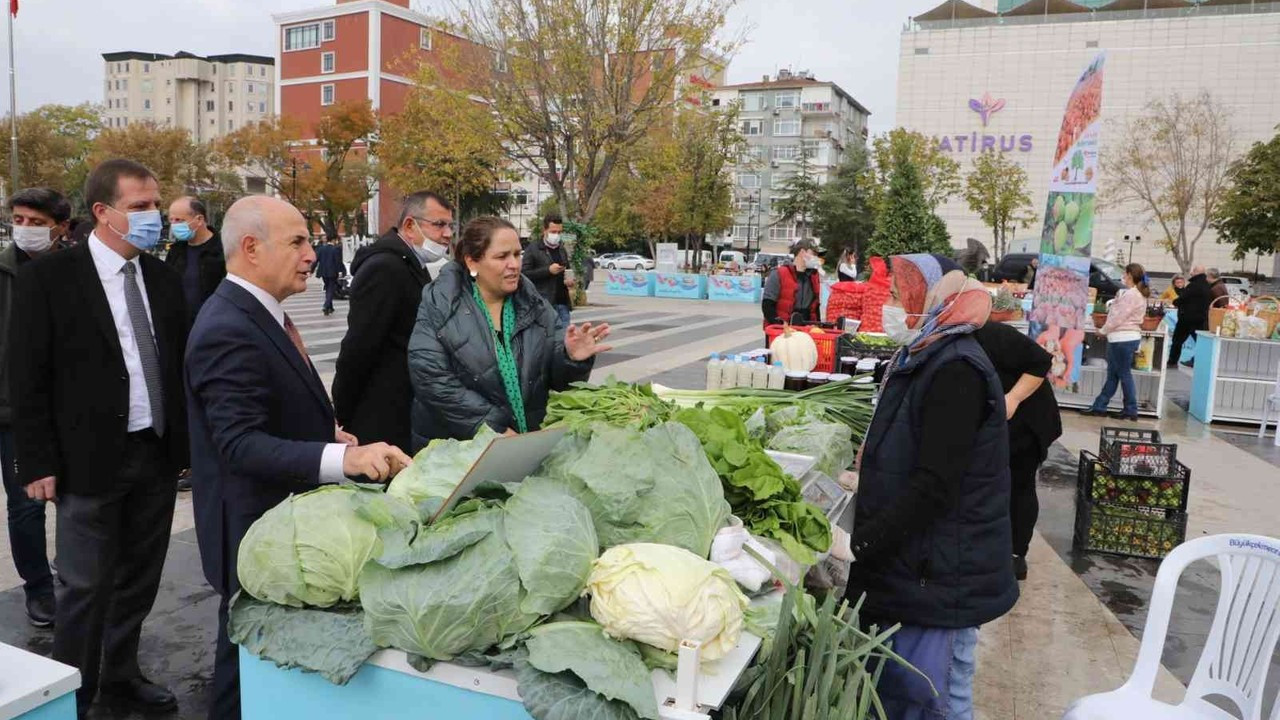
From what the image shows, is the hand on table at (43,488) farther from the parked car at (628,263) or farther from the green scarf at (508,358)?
the parked car at (628,263)

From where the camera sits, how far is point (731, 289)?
3022 centimetres

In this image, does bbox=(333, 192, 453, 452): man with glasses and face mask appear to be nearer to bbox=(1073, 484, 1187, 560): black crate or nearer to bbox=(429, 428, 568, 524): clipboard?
bbox=(429, 428, 568, 524): clipboard

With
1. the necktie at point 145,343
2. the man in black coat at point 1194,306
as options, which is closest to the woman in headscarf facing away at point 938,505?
the necktie at point 145,343

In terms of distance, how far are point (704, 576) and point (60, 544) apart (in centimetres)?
274

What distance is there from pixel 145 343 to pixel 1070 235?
29.0 ft

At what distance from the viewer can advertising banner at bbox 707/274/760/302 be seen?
3011cm

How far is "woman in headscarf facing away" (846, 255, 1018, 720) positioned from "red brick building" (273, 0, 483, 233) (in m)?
58.0

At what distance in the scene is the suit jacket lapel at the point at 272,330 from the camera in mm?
2600

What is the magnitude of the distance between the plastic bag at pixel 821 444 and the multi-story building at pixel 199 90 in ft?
392

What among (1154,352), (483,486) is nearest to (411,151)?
(1154,352)

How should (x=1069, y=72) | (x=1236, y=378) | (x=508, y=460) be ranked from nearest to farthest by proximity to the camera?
(x=508, y=460) < (x=1236, y=378) < (x=1069, y=72)

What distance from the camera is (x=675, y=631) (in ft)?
5.31

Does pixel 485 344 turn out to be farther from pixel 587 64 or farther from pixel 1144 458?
pixel 587 64

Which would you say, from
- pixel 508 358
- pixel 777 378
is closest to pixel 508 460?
pixel 508 358
